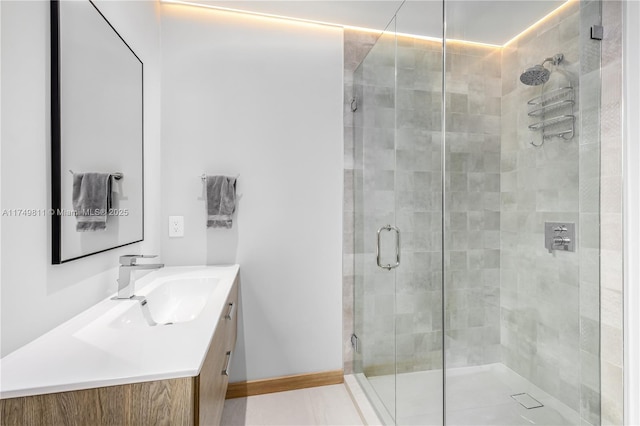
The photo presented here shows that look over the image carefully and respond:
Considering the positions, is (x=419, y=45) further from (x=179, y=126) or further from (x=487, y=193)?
(x=179, y=126)

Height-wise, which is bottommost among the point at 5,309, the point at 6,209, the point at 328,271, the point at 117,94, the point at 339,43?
the point at 328,271

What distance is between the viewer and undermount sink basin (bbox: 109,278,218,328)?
1.25m

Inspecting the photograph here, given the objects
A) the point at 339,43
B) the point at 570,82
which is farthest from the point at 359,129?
the point at 570,82

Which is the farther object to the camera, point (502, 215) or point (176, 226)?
point (176, 226)

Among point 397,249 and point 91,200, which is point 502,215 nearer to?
point 397,249

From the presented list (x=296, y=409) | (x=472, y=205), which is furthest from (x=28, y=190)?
(x=296, y=409)

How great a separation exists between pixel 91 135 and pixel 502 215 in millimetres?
1852

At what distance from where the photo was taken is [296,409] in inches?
80.0

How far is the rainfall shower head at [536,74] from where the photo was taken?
1466mm

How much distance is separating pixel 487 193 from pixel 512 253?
323mm

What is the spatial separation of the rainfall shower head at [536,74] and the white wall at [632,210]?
0.27 metres

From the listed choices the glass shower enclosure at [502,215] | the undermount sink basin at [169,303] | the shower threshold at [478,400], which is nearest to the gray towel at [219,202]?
the undermount sink basin at [169,303]

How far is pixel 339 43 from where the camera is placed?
2.35 metres

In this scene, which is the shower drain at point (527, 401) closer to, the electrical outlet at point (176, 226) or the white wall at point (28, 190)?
the white wall at point (28, 190)
